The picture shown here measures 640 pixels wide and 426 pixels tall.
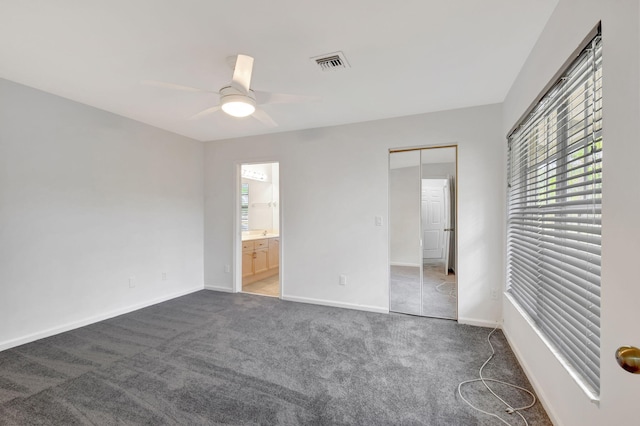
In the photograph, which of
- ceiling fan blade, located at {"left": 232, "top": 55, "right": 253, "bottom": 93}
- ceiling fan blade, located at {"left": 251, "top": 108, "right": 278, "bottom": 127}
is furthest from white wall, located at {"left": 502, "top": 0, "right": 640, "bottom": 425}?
ceiling fan blade, located at {"left": 251, "top": 108, "right": 278, "bottom": 127}

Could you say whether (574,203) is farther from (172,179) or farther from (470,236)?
(172,179)

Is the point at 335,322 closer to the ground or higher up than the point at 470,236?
closer to the ground

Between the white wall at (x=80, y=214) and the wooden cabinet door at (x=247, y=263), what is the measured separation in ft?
3.01

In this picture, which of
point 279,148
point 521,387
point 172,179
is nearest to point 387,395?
A: point 521,387

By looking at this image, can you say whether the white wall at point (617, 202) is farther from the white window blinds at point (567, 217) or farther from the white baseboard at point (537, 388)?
the white baseboard at point (537, 388)

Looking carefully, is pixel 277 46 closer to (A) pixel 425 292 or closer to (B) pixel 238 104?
(B) pixel 238 104

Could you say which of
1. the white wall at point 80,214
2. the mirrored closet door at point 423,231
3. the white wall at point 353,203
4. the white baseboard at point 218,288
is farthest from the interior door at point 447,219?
the white wall at point 80,214

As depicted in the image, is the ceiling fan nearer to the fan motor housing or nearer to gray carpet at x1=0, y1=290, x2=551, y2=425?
the fan motor housing

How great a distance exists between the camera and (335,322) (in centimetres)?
318

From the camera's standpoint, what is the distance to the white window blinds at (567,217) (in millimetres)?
1244

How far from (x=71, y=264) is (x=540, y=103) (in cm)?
450

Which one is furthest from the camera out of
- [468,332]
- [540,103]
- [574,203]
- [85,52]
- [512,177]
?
[468,332]

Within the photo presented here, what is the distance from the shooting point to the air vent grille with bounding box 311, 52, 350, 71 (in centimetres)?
210

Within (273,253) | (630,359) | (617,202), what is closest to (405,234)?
(617,202)
